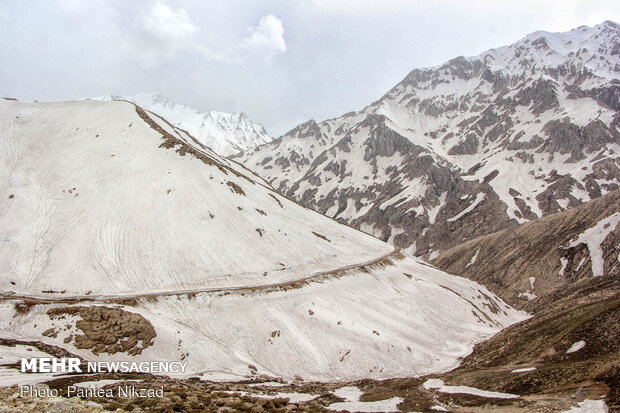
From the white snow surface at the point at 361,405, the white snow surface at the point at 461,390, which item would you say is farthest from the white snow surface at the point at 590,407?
the white snow surface at the point at 361,405

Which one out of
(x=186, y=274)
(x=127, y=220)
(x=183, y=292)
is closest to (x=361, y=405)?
(x=183, y=292)

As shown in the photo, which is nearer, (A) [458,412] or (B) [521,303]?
(A) [458,412]

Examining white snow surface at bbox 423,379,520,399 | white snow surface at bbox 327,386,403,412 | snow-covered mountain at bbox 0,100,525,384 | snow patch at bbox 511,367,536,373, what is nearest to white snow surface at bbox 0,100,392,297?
snow-covered mountain at bbox 0,100,525,384

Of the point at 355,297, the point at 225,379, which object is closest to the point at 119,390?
the point at 225,379

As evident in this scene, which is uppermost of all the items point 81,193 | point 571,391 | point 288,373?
point 81,193

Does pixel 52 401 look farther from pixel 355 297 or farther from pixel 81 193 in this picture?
pixel 81 193

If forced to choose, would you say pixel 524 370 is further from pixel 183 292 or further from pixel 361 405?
pixel 183 292

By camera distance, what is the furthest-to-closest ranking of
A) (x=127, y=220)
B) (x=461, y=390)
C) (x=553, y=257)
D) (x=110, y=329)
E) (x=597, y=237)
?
(x=553, y=257) < (x=597, y=237) < (x=127, y=220) < (x=110, y=329) < (x=461, y=390)
